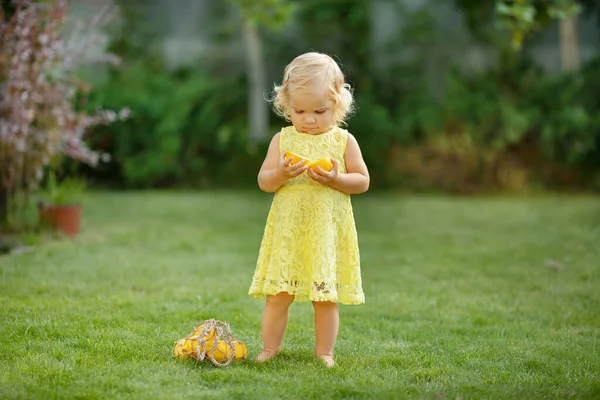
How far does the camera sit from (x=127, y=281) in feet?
17.0

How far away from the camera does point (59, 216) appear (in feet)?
22.4

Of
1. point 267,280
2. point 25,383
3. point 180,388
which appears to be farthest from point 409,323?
point 25,383

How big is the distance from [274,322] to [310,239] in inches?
15.1

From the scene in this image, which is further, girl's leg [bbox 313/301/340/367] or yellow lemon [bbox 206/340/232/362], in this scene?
girl's leg [bbox 313/301/340/367]

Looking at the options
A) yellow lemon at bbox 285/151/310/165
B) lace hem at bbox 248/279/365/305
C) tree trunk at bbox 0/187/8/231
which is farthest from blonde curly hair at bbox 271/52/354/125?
tree trunk at bbox 0/187/8/231

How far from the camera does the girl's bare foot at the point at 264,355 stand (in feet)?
11.5

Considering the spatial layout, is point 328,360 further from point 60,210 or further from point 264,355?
point 60,210

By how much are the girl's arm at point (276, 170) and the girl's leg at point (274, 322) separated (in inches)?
17.6

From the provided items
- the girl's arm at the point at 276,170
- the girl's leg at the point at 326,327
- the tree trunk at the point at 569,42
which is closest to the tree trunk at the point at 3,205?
the girl's arm at the point at 276,170

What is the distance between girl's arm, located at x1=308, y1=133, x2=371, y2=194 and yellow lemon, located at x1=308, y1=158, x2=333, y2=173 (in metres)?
0.02

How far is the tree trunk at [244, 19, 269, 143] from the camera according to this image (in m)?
11.2

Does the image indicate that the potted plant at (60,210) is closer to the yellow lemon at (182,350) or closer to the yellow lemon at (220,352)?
the yellow lemon at (182,350)

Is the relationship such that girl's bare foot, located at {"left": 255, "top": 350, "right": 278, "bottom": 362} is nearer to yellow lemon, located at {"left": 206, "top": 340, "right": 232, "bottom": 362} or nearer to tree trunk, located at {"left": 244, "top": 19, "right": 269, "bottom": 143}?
yellow lemon, located at {"left": 206, "top": 340, "right": 232, "bottom": 362}

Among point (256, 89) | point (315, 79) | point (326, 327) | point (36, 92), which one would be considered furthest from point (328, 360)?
point (256, 89)
